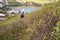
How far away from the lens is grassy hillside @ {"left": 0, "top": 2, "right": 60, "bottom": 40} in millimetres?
4820

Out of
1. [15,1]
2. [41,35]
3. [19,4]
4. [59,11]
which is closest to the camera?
[41,35]

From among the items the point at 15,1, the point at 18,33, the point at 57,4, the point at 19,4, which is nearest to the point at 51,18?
the point at 57,4

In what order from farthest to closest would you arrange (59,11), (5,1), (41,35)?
(5,1)
(59,11)
(41,35)

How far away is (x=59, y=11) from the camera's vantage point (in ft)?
17.4

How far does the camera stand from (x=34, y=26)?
215 inches

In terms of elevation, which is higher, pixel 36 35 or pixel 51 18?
pixel 51 18

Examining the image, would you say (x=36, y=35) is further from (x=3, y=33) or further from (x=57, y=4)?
(x=3, y=33)

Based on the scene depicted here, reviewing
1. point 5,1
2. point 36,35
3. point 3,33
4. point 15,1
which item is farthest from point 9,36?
point 5,1

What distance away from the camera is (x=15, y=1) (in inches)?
420

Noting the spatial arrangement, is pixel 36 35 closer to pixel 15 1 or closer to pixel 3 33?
pixel 3 33

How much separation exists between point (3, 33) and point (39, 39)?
6.66 ft

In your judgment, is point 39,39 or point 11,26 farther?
point 11,26

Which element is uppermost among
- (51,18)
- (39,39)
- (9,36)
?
(51,18)

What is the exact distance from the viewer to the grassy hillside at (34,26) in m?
4.82
